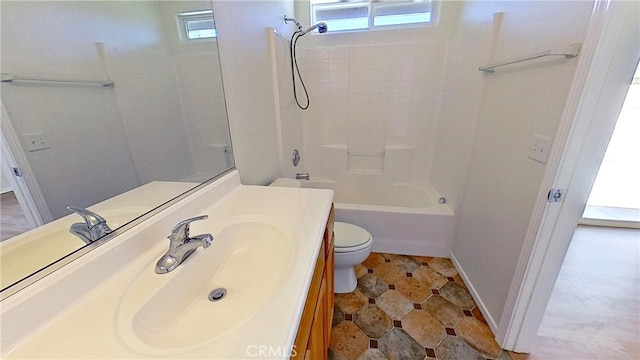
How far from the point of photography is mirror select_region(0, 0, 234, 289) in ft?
1.67

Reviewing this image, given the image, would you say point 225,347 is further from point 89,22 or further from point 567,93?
point 567,93

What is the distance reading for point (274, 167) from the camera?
6.08ft

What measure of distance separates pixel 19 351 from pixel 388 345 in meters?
1.37

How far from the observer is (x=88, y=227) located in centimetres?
62

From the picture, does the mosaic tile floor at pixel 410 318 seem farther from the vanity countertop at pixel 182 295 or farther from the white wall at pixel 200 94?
the white wall at pixel 200 94

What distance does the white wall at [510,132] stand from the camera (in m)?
0.98

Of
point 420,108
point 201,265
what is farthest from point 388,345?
point 420,108

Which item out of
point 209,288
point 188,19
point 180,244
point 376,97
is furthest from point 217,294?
point 376,97

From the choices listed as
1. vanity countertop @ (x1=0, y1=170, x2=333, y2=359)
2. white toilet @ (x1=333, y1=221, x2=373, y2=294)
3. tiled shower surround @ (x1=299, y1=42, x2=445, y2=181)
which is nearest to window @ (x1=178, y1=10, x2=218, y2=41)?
vanity countertop @ (x1=0, y1=170, x2=333, y2=359)

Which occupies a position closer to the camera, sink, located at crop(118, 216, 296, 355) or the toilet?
sink, located at crop(118, 216, 296, 355)

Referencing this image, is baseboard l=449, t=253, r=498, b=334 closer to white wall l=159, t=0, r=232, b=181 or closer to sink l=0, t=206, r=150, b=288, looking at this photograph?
white wall l=159, t=0, r=232, b=181

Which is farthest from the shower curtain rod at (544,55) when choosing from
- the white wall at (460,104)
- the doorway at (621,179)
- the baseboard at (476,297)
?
the doorway at (621,179)

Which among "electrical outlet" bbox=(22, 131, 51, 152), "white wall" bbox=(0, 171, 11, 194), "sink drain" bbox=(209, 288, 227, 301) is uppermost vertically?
"electrical outlet" bbox=(22, 131, 51, 152)

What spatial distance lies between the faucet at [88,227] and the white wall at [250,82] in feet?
2.45
